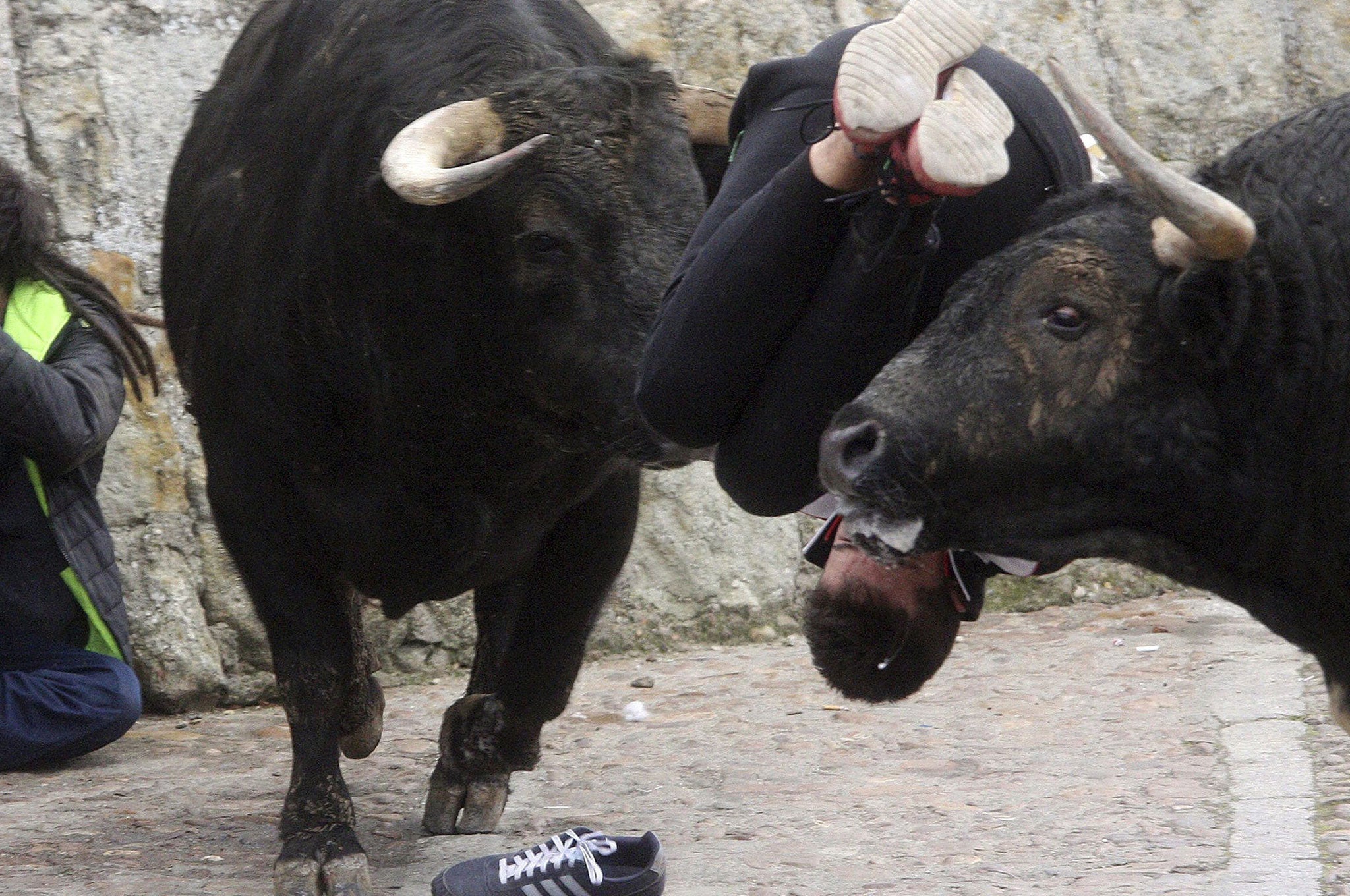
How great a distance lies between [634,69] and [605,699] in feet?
7.28

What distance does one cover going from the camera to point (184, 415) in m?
5.72

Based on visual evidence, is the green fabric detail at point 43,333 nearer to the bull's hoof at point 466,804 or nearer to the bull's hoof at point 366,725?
the bull's hoof at point 366,725

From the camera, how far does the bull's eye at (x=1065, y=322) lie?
7.63 ft

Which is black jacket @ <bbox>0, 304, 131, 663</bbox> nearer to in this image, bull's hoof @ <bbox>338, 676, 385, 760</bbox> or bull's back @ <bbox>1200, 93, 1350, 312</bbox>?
bull's hoof @ <bbox>338, 676, 385, 760</bbox>

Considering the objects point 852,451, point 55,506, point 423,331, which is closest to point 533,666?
point 423,331

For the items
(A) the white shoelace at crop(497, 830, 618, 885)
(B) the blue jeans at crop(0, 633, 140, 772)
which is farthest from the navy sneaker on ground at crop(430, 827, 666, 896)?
(B) the blue jeans at crop(0, 633, 140, 772)

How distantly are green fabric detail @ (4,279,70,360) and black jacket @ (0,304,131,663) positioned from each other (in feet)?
0.10

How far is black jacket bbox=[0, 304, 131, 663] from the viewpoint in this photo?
4723 millimetres

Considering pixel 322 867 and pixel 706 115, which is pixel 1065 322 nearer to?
pixel 706 115

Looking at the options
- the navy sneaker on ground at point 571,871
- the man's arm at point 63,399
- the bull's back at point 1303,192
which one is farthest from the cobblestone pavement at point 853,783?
the bull's back at point 1303,192

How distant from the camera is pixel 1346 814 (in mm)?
3824

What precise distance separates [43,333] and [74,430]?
0.36 metres

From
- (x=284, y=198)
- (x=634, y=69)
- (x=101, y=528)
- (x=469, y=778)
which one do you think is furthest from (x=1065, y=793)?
(x=101, y=528)

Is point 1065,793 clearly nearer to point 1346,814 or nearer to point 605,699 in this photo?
point 1346,814
